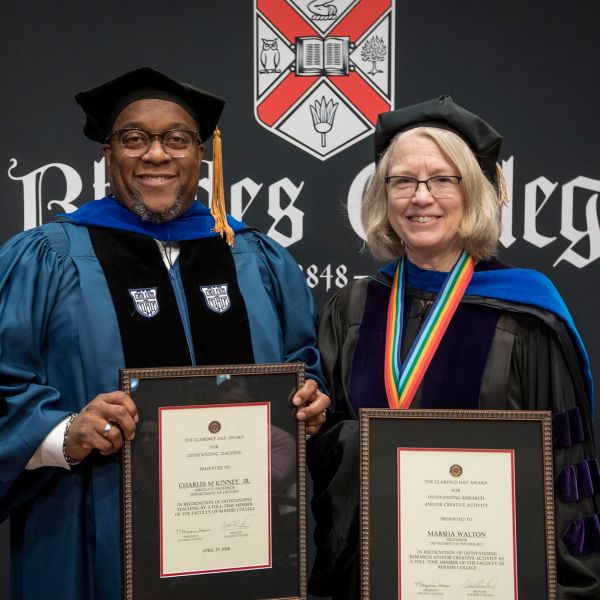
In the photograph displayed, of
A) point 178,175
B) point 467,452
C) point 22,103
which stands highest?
point 22,103

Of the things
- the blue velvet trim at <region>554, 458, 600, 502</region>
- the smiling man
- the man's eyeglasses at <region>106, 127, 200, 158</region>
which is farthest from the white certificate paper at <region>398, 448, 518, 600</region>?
the man's eyeglasses at <region>106, 127, 200, 158</region>

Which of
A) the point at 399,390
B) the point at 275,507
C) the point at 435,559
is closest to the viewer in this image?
the point at 435,559

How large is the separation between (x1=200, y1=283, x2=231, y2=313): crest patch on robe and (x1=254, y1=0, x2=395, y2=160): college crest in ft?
3.73

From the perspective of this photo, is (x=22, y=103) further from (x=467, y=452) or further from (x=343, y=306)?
(x=467, y=452)

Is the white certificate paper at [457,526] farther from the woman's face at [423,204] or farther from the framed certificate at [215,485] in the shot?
the woman's face at [423,204]

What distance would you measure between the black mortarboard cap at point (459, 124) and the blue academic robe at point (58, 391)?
99 cm

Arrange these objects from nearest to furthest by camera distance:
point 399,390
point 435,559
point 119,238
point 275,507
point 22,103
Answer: point 435,559
point 275,507
point 399,390
point 119,238
point 22,103

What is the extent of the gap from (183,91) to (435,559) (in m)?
1.49

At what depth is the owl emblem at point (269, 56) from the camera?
10.8 ft

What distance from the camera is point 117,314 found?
2.24m

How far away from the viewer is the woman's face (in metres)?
2.22

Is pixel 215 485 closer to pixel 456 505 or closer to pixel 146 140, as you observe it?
pixel 456 505

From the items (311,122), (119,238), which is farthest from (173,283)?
(311,122)
